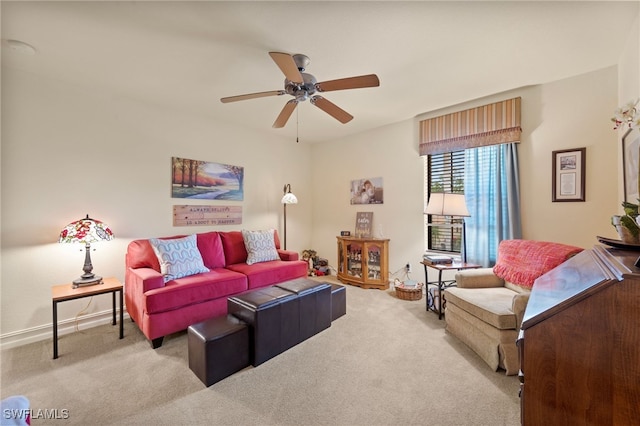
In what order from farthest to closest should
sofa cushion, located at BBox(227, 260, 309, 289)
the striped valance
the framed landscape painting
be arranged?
the framed landscape painting
sofa cushion, located at BBox(227, 260, 309, 289)
the striped valance

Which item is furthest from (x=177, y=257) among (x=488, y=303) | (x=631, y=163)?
(x=631, y=163)

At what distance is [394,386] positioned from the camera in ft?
5.94

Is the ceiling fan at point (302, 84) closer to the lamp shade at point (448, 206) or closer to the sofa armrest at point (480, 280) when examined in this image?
the lamp shade at point (448, 206)

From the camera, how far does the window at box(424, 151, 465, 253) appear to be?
354cm

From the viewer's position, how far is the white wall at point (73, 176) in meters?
2.42

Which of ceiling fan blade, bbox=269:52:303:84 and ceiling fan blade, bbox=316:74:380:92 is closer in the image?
ceiling fan blade, bbox=269:52:303:84

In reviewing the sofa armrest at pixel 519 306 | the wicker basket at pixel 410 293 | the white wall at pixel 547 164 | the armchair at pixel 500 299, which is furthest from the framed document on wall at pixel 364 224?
the sofa armrest at pixel 519 306

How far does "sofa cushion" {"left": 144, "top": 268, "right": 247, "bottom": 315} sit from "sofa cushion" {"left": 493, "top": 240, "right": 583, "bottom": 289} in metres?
2.80

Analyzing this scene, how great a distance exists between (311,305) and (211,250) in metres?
1.65

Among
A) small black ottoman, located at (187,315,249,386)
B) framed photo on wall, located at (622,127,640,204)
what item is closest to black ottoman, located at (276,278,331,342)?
small black ottoman, located at (187,315,249,386)

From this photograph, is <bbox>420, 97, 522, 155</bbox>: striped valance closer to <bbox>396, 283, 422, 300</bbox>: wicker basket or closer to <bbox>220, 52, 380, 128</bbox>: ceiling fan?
<bbox>220, 52, 380, 128</bbox>: ceiling fan

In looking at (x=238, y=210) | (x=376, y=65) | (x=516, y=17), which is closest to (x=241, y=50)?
(x=376, y=65)

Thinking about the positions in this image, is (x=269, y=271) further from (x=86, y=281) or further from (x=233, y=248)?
(x=86, y=281)

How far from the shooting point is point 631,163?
1934 millimetres
